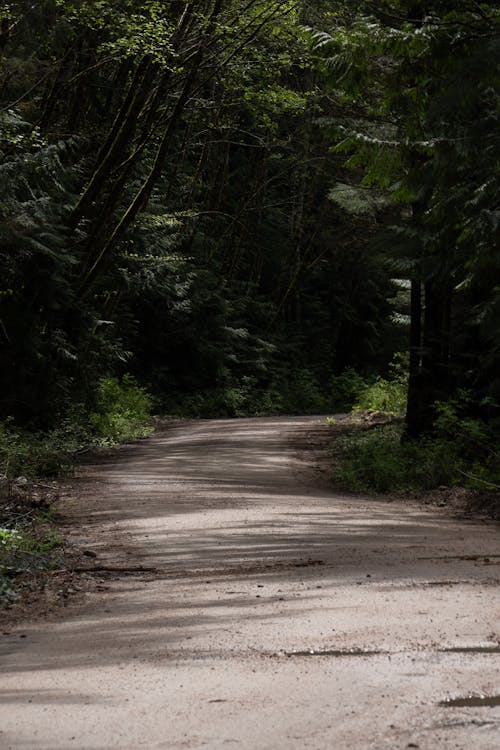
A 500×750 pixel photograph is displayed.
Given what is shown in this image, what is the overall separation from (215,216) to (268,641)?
121 ft

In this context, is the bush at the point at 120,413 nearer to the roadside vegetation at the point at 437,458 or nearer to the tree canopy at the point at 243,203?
the tree canopy at the point at 243,203

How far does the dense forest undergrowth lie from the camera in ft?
34.8

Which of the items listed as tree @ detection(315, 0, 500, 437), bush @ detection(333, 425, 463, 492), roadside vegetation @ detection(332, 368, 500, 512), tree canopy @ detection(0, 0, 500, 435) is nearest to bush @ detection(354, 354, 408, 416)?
tree canopy @ detection(0, 0, 500, 435)

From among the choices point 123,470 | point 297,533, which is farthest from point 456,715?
point 123,470

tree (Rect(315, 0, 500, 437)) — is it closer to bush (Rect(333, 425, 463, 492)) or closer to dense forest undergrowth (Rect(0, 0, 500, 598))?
dense forest undergrowth (Rect(0, 0, 500, 598))

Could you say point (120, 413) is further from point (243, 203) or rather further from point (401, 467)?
point (243, 203)

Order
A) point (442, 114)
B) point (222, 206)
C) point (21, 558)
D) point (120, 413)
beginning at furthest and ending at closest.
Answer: point (222, 206)
point (120, 413)
point (442, 114)
point (21, 558)

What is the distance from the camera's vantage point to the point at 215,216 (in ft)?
136

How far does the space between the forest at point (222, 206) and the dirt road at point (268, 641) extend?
4214mm

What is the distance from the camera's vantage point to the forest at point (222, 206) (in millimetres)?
10688

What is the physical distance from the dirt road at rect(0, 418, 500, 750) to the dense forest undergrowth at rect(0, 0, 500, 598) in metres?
1.43

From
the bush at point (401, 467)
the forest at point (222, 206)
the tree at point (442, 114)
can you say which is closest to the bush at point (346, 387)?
the forest at point (222, 206)

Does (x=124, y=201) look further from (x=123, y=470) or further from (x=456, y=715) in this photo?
(x=456, y=715)

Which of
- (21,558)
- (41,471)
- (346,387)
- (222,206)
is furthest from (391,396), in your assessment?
(21,558)
